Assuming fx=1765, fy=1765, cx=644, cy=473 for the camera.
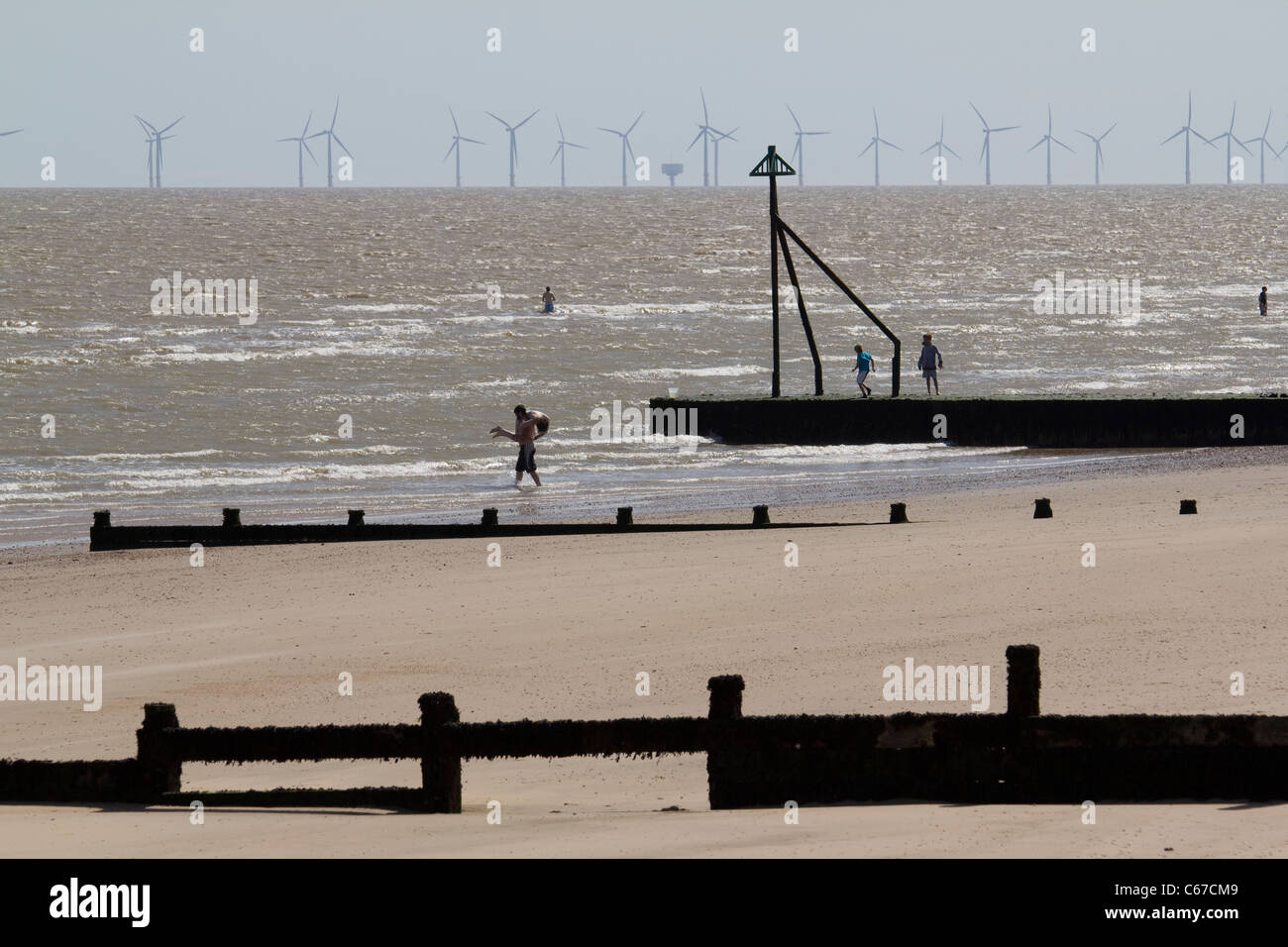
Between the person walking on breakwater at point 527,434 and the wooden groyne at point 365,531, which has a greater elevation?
the person walking on breakwater at point 527,434

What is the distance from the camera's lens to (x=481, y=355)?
6325 cm

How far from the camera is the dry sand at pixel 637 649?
8336mm

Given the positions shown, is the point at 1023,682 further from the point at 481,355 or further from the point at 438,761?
the point at 481,355

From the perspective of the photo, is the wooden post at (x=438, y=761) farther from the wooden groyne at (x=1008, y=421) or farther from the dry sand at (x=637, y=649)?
the wooden groyne at (x=1008, y=421)

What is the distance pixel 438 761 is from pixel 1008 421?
29.3 m

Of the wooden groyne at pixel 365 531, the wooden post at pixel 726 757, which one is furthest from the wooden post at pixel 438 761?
the wooden groyne at pixel 365 531

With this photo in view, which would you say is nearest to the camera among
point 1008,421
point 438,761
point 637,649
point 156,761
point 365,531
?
point 438,761

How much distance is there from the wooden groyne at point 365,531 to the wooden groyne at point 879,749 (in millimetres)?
12970

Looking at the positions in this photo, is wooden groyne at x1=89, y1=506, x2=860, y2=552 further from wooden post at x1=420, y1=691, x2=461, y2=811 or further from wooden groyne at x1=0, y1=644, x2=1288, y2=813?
wooden groyne at x1=0, y1=644, x2=1288, y2=813

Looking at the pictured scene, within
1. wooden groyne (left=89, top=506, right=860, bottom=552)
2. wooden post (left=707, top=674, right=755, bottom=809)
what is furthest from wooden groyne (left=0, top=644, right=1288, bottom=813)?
wooden groyne (left=89, top=506, right=860, bottom=552)

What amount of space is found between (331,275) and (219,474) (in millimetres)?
71204

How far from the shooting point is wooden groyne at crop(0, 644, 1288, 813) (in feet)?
28.5

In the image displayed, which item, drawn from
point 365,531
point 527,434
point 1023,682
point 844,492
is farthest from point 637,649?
point 527,434

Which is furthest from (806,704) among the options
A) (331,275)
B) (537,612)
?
(331,275)
